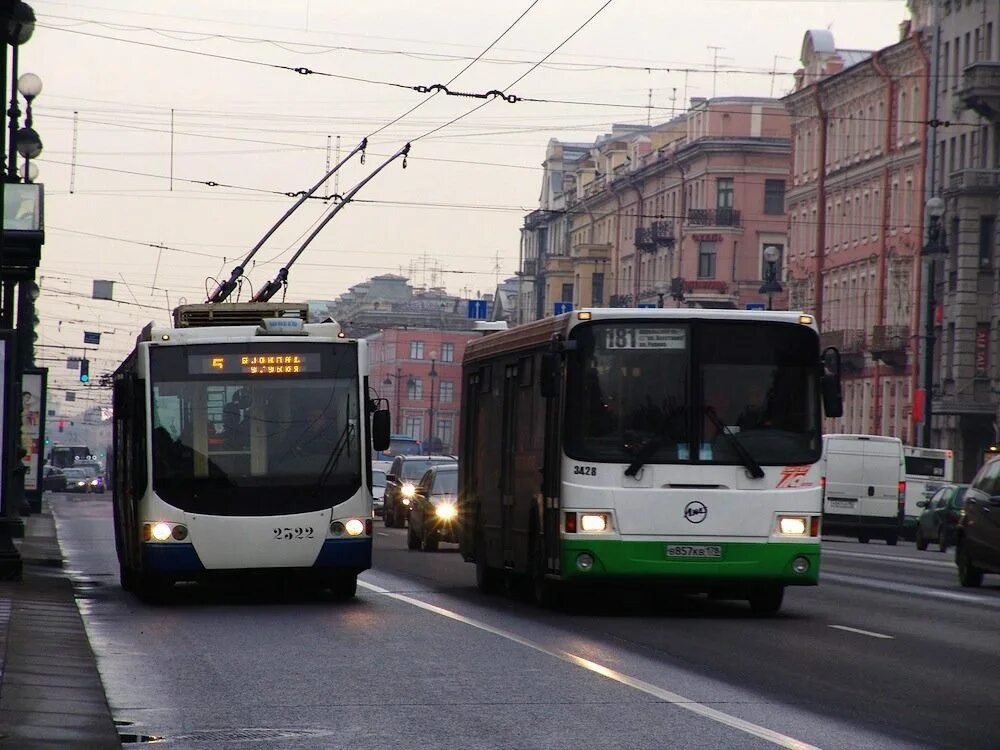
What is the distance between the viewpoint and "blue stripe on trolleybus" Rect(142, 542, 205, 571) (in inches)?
758

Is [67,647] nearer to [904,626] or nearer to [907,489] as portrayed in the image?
[904,626]

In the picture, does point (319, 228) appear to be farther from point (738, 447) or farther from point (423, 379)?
point (423, 379)

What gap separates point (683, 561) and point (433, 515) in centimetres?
1735

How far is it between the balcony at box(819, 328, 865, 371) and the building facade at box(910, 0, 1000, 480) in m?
8.26

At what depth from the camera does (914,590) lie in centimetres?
2484

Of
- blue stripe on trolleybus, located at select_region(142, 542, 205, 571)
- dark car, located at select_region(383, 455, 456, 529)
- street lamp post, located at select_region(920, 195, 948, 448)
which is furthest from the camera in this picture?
street lamp post, located at select_region(920, 195, 948, 448)

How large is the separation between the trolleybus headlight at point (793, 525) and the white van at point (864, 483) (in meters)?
32.6

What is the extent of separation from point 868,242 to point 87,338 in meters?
29.1

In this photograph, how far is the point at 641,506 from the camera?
1866 cm

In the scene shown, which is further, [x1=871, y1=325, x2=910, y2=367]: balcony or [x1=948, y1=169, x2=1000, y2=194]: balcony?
[x1=871, y1=325, x2=910, y2=367]: balcony

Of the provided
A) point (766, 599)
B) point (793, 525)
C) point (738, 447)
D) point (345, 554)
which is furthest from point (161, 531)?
point (793, 525)

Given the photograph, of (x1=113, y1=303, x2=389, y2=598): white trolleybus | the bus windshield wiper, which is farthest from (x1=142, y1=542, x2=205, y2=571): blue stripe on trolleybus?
the bus windshield wiper

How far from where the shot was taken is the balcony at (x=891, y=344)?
76.6 meters

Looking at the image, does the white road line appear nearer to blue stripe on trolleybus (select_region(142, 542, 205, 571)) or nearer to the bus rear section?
blue stripe on trolleybus (select_region(142, 542, 205, 571))
